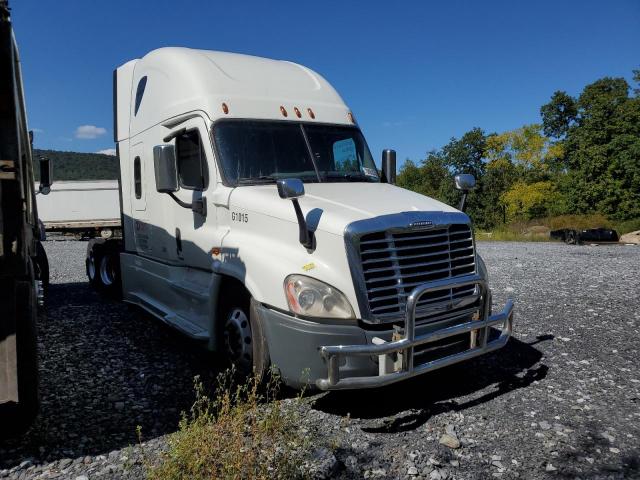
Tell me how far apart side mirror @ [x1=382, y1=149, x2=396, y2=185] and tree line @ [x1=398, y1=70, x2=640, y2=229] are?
148ft

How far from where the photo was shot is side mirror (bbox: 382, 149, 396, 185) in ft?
21.4

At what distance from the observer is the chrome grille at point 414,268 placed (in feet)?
13.3

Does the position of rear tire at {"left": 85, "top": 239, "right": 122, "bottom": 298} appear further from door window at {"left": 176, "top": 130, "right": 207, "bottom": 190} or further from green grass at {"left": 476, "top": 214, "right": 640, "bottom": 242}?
green grass at {"left": 476, "top": 214, "right": 640, "bottom": 242}

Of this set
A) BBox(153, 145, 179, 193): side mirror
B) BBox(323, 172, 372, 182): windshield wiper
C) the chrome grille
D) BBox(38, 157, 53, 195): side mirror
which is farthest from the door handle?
BBox(38, 157, 53, 195): side mirror

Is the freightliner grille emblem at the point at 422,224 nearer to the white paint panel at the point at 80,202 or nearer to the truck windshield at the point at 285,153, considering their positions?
the truck windshield at the point at 285,153

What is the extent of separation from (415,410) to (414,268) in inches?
49.0

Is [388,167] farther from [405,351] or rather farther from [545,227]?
[545,227]

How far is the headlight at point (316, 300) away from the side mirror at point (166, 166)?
211 centimetres

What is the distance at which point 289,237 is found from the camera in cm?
438

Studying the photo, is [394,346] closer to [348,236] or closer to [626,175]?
[348,236]

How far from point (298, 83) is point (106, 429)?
14.2ft

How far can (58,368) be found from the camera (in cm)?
552

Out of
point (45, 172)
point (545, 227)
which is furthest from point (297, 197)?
point (545, 227)

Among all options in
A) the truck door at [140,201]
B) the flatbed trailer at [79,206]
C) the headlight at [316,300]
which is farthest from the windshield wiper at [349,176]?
the flatbed trailer at [79,206]
